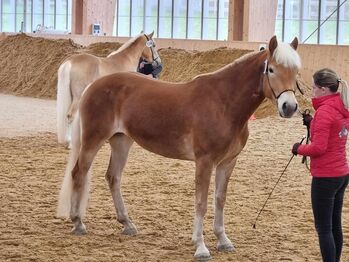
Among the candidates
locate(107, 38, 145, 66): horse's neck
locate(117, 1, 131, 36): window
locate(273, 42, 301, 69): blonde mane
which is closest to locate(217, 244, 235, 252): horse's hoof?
locate(273, 42, 301, 69): blonde mane

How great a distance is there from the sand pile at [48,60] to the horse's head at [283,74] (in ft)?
48.7

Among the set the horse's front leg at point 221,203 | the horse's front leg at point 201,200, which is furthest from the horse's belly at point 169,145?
the horse's front leg at point 221,203

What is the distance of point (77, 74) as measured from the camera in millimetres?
12195

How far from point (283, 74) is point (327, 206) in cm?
112

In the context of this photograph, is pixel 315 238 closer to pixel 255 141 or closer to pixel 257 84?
pixel 257 84

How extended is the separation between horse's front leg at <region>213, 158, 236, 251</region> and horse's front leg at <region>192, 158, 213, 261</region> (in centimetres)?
29

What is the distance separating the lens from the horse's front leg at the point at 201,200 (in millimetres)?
5660

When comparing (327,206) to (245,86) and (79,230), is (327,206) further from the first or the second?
(79,230)

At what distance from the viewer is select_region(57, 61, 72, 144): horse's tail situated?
469 inches

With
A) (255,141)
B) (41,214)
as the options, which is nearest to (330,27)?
(255,141)

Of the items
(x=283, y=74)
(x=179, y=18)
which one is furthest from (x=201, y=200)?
(x=179, y=18)

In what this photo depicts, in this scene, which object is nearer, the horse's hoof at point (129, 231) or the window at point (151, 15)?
the horse's hoof at point (129, 231)

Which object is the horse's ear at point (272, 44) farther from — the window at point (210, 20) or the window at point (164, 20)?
the window at point (164, 20)

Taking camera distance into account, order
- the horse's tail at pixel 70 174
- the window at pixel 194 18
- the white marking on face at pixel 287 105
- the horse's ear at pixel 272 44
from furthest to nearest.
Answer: the window at pixel 194 18 → the horse's tail at pixel 70 174 → the horse's ear at pixel 272 44 → the white marking on face at pixel 287 105
